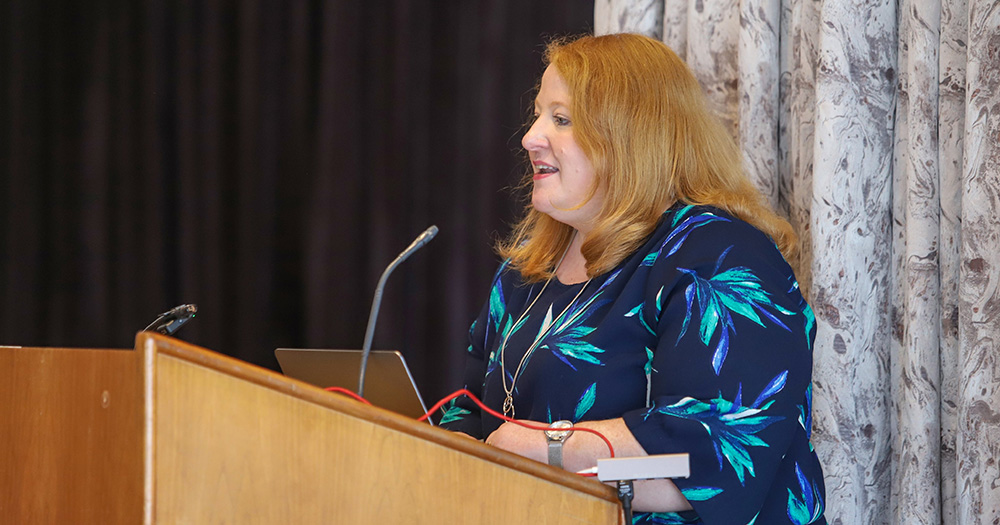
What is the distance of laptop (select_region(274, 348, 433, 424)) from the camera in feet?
5.48

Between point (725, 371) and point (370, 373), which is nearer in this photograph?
point (725, 371)

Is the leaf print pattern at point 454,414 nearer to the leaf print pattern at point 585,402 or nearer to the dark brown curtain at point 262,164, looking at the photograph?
the leaf print pattern at point 585,402

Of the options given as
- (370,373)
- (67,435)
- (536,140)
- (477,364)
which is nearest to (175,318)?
(370,373)

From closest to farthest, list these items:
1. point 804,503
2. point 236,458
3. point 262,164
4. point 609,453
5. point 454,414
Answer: point 236,458 < point 609,453 < point 804,503 < point 454,414 < point 262,164

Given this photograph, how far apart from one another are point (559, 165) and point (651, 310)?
0.39m

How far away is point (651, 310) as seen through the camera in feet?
4.84

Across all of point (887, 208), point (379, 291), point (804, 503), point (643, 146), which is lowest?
point (804, 503)

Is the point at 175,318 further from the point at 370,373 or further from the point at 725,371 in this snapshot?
the point at 725,371

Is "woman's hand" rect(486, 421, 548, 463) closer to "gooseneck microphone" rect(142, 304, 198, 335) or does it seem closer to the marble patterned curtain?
"gooseneck microphone" rect(142, 304, 198, 335)

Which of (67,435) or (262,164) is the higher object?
(262,164)

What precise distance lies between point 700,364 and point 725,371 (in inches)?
1.4

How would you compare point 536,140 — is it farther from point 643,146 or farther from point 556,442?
point 556,442

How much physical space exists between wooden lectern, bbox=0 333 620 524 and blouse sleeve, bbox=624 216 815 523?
0.27 meters

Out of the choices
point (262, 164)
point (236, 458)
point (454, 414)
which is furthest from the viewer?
point (262, 164)
